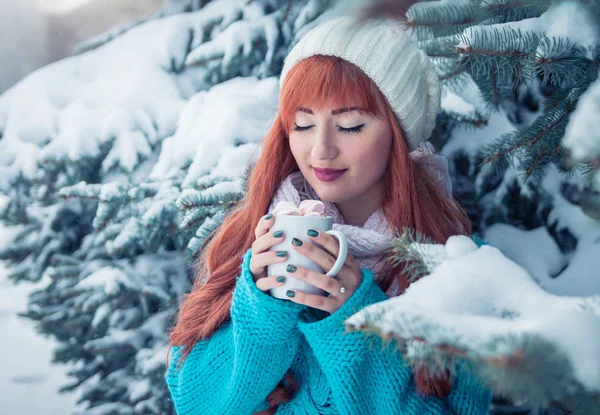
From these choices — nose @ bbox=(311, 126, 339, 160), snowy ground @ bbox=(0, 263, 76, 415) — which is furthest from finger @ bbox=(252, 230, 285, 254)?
snowy ground @ bbox=(0, 263, 76, 415)

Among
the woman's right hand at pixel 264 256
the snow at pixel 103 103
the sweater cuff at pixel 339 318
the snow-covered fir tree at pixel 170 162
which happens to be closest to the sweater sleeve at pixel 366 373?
Answer: the sweater cuff at pixel 339 318

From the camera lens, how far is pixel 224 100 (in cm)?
183

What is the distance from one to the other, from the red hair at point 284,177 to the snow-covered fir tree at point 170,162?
0.18 m

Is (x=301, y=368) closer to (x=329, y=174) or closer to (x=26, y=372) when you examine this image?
(x=329, y=174)

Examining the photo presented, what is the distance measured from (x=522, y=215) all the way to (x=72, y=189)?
1441 mm

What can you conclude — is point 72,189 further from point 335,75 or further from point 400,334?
point 400,334

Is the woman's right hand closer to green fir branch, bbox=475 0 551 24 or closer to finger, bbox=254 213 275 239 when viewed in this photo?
finger, bbox=254 213 275 239

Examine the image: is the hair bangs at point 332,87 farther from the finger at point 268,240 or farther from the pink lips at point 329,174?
the finger at point 268,240

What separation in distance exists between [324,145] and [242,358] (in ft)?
1.52

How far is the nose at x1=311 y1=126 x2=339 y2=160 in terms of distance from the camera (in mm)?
1062

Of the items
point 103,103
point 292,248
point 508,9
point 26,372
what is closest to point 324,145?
point 292,248

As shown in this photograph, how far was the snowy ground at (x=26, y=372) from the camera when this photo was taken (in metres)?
1.90

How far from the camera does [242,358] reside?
96 cm

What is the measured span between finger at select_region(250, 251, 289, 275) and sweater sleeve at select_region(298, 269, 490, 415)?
13 centimetres
